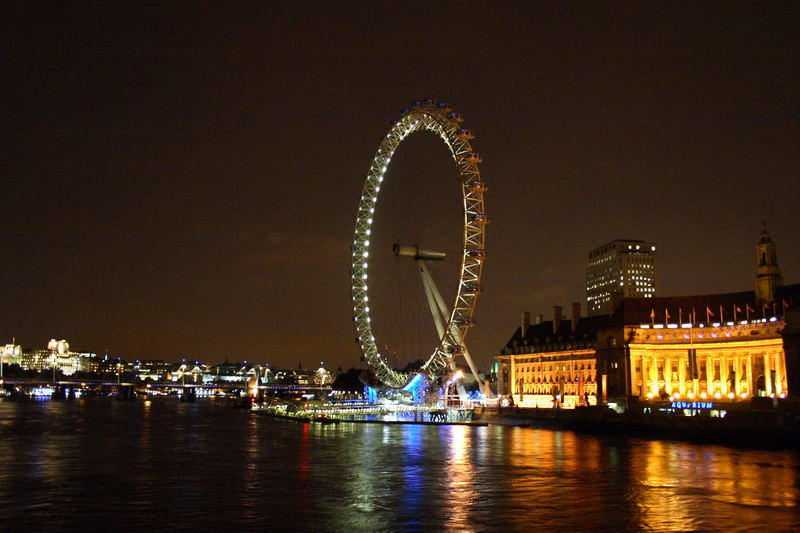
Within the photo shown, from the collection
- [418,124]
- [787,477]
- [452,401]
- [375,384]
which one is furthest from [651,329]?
[787,477]

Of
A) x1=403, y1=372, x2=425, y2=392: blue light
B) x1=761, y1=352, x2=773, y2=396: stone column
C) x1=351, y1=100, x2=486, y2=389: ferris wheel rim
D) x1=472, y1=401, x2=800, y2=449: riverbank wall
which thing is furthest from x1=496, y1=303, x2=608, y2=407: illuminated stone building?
x1=351, y1=100, x2=486, y2=389: ferris wheel rim

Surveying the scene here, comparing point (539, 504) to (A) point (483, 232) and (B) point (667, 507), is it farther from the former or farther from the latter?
(A) point (483, 232)

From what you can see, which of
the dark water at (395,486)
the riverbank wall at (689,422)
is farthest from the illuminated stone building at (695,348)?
the dark water at (395,486)

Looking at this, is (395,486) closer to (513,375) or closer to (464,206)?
(464,206)

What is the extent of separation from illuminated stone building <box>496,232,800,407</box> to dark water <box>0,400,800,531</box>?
36.0 metres

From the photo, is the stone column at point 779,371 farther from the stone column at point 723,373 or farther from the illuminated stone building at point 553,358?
the illuminated stone building at point 553,358

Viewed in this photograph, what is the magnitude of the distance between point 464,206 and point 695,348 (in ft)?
129

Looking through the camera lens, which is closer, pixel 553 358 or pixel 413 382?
pixel 413 382

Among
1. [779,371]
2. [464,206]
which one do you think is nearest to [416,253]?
[464,206]

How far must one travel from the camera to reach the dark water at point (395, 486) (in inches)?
987

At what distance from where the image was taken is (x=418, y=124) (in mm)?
73875

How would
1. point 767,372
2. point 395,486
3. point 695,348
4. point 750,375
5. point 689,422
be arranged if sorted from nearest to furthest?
1. point 395,486
2. point 689,422
3. point 767,372
4. point 750,375
5. point 695,348

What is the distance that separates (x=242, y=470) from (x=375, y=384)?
63.6m

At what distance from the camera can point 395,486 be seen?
107ft
